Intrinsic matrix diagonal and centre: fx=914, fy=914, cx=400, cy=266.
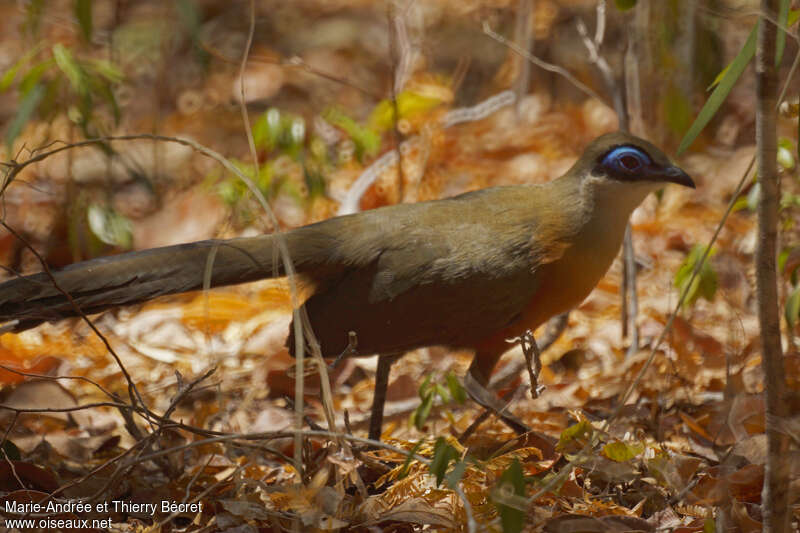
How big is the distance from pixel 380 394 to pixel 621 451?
4.08 feet

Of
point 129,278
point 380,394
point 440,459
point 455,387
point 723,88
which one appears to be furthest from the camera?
point 380,394

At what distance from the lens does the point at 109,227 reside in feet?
15.8

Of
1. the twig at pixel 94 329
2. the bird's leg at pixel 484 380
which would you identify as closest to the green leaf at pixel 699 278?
the bird's leg at pixel 484 380

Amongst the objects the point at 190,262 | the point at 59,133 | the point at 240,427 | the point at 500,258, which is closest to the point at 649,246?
the point at 500,258

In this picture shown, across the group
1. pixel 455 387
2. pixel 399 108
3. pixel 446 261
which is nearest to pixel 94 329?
pixel 455 387

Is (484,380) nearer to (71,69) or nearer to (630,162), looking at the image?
(630,162)

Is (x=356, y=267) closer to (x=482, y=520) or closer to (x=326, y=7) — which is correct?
(x=482, y=520)

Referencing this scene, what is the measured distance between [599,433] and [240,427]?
1.94 meters

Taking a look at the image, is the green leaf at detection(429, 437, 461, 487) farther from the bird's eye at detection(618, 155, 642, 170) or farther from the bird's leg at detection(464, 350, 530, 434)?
the bird's eye at detection(618, 155, 642, 170)

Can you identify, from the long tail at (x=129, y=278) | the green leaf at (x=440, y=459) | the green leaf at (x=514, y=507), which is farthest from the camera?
the long tail at (x=129, y=278)

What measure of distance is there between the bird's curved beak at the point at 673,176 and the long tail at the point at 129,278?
1546 mm

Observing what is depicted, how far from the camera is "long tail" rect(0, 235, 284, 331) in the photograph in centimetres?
305

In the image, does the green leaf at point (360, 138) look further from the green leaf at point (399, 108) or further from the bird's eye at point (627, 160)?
the bird's eye at point (627, 160)

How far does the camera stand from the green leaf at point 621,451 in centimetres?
281
